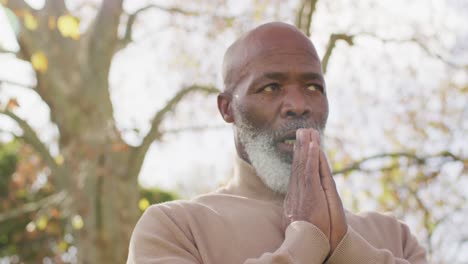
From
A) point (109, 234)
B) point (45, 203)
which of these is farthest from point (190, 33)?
point (109, 234)

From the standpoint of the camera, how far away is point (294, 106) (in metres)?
2.76

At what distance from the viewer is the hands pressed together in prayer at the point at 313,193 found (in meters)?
2.47

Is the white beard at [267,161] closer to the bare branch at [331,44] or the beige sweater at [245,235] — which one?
the beige sweater at [245,235]

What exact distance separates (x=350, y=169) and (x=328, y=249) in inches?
165

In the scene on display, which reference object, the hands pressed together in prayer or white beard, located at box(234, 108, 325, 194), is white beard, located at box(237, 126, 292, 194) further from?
the hands pressed together in prayer

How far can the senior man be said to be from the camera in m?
2.48

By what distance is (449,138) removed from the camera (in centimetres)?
1207

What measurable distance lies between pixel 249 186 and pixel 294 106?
447 mm

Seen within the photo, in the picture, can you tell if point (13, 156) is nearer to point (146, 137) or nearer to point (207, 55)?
point (207, 55)

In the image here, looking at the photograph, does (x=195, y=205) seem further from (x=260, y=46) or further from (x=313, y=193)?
(x=260, y=46)

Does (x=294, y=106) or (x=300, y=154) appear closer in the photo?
(x=300, y=154)

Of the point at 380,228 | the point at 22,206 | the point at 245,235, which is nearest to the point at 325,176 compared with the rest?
the point at 245,235

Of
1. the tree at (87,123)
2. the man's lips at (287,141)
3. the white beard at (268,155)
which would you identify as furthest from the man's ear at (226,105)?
the tree at (87,123)

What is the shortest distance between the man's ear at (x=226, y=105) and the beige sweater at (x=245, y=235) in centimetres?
20
